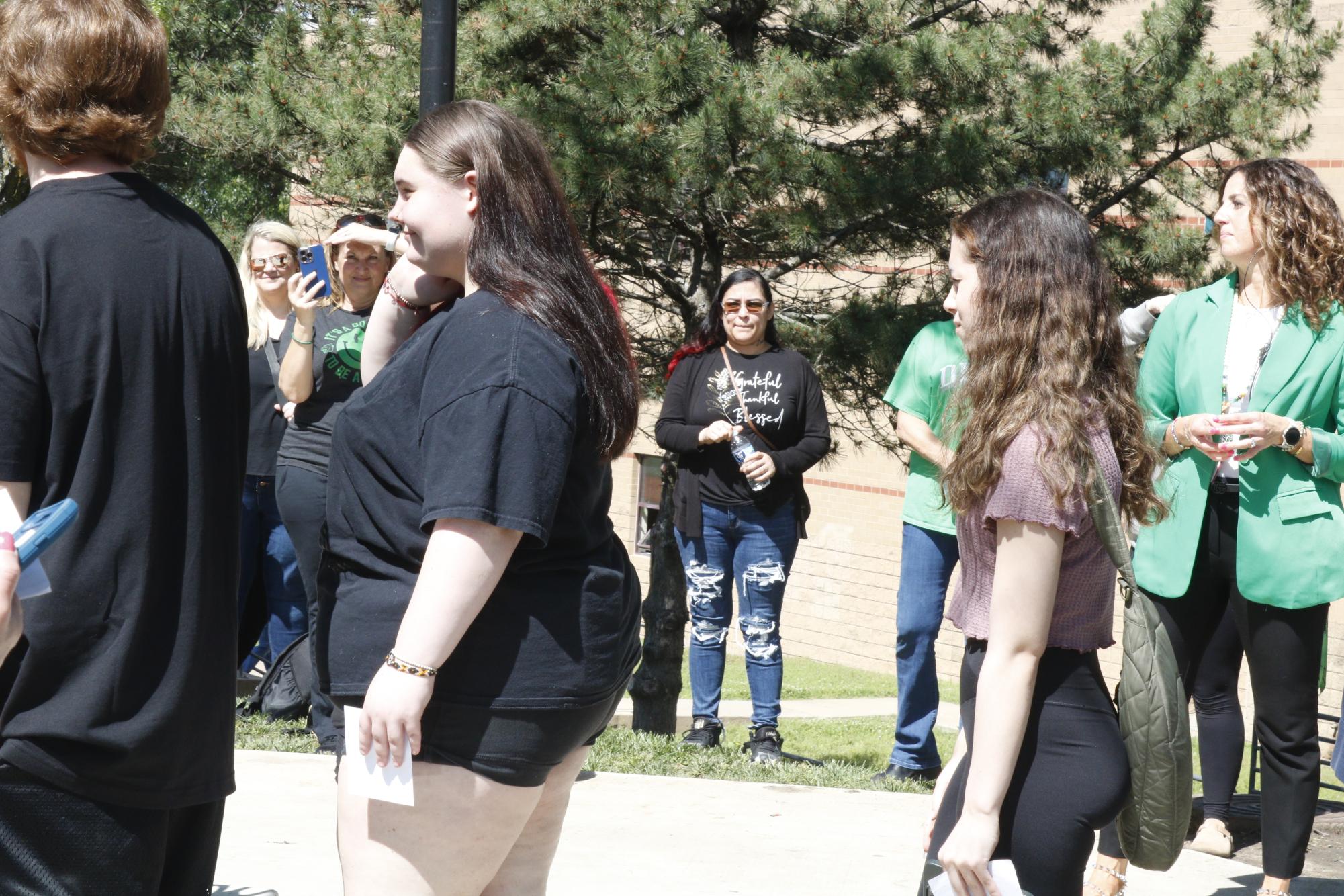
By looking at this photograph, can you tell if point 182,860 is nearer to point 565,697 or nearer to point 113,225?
point 565,697

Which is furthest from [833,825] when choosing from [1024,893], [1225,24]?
[1225,24]

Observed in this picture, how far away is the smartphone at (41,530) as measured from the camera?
1781mm

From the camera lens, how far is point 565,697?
216 centimetres

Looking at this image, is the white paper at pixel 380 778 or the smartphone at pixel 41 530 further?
the white paper at pixel 380 778

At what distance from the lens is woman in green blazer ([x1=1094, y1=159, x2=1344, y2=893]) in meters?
3.64

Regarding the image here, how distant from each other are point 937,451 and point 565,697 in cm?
329

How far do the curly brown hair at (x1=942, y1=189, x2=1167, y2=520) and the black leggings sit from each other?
0.37 meters

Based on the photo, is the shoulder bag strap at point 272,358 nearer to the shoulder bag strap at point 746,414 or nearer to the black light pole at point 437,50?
the black light pole at point 437,50

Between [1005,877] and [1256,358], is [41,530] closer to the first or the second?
[1005,877]

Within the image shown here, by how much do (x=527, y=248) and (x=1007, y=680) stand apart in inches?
44.0

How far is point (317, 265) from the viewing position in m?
4.50

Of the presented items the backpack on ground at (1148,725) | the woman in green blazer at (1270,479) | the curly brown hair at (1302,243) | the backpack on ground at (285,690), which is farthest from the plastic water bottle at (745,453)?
the backpack on ground at (1148,725)

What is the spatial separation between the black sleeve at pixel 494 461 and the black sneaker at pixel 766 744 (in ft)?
13.0

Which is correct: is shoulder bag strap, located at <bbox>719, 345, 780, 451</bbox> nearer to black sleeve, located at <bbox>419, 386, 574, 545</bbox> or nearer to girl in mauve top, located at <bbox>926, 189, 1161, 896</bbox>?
girl in mauve top, located at <bbox>926, 189, 1161, 896</bbox>
